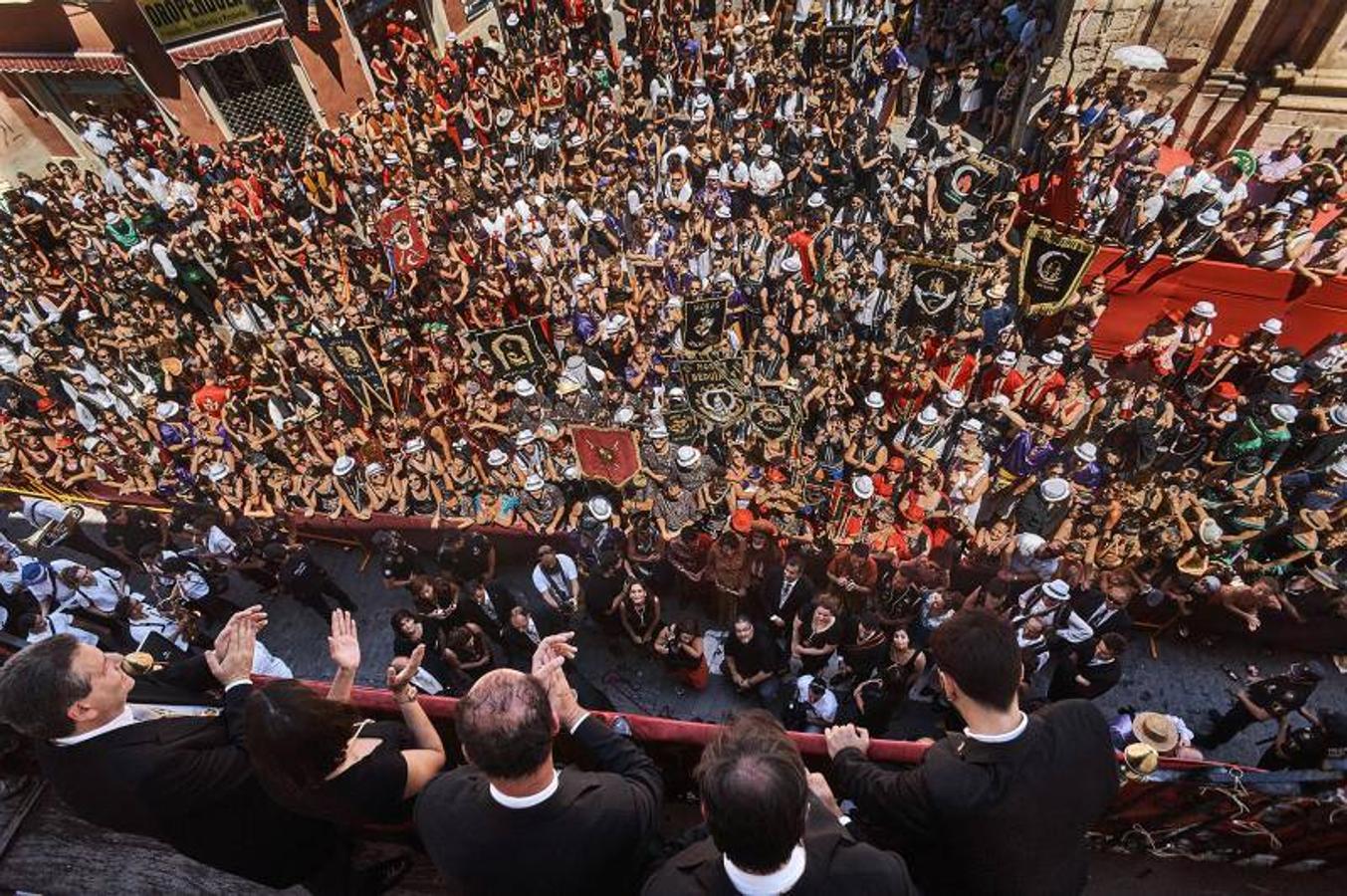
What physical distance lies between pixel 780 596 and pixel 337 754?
16.0ft

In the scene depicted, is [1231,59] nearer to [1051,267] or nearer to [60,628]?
[1051,267]

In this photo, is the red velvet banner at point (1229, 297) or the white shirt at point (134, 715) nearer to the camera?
the white shirt at point (134, 715)

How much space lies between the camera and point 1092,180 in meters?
11.3

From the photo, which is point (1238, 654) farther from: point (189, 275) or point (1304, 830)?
point (189, 275)

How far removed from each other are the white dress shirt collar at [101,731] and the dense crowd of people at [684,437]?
15 millimetres

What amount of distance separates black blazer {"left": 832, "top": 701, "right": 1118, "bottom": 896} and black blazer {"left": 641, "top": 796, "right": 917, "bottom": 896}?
361 millimetres

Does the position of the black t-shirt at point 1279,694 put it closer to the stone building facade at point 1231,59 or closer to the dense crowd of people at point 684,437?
the dense crowd of people at point 684,437

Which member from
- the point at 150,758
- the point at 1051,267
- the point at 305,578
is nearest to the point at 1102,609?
the point at 1051,267

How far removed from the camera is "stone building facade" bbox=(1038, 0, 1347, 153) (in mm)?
11897

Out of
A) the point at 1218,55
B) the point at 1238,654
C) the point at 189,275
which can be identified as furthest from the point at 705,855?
the point at 1218,55

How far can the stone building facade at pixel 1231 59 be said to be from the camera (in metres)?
11.9

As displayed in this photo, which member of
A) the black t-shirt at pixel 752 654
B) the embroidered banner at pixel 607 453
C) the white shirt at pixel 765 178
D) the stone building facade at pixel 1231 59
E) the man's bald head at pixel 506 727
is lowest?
→ the black t-shirt at pixel 752 654

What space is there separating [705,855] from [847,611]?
15.8 ft

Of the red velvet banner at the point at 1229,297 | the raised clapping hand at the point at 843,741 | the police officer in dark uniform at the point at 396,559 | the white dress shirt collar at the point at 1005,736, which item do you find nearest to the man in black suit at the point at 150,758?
the raised clapping hand at the point at 843,741
